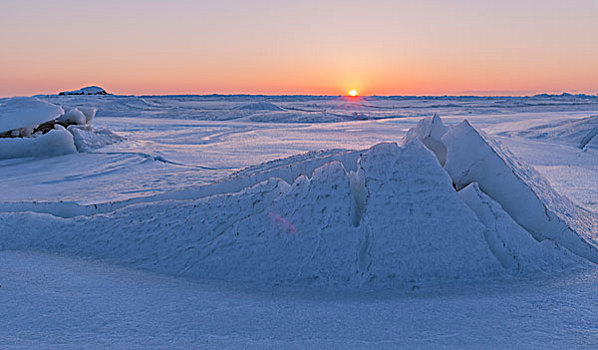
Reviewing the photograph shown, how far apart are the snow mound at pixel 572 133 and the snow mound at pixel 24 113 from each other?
8.61 m

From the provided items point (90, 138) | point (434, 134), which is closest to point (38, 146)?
point (90, 138)

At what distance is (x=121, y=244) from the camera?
7.79 ft

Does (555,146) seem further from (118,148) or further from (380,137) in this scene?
(118,148)

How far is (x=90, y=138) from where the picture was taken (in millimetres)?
7488

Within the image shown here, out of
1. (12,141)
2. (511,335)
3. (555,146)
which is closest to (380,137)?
(555,146)

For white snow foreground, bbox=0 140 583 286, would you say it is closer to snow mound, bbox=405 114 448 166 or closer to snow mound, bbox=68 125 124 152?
snow mound, bbox=405 114 448 166

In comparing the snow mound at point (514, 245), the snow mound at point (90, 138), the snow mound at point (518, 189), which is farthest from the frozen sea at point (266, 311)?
the snow mound at point (90, 138)

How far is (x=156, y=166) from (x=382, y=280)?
443 centimetres

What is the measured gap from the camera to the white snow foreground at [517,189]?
7.39ft

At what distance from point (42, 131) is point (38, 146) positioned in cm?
161

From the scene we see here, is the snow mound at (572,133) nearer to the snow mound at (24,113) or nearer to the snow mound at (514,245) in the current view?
the snow mound at (514,245)

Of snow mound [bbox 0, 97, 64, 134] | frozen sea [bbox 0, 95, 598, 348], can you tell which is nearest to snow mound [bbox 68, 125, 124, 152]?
snow mound [bbox 0, 97, 64, 134]

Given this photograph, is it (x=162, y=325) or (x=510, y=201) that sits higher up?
(x=510, y=201)

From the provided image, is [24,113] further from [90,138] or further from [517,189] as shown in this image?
[517,189]
